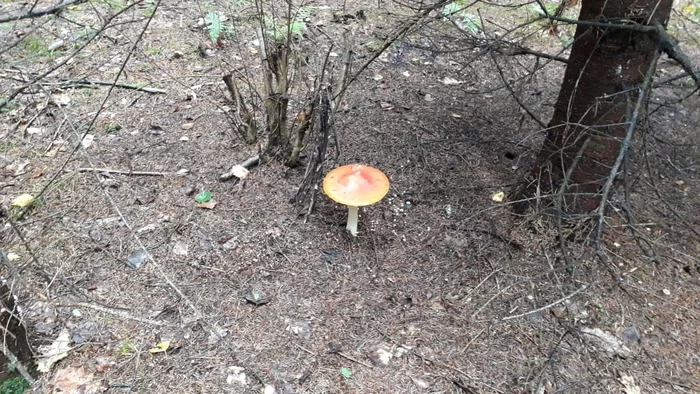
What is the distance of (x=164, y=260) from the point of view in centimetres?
268

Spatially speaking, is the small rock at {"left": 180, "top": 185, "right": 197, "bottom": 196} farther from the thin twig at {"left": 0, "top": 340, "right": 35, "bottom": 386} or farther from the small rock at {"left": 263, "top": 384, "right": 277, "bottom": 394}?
the small rock at {"left": 263, "top": 384, "right": 277, "bottom": 394}

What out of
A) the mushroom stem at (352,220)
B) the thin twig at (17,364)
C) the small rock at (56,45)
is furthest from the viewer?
the small rock at (56,45)

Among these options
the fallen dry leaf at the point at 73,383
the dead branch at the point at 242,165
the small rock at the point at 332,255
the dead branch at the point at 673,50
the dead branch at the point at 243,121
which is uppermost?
the dead branch at the point at 673,50

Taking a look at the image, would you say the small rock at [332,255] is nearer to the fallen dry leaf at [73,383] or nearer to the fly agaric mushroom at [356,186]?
the fly agaric mushroom at [356,186]

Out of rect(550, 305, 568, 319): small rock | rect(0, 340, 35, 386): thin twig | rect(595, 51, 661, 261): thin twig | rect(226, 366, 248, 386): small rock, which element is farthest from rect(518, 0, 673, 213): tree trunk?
rect(0, 340, 35, 386): thin twig

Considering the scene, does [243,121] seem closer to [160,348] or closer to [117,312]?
[117,312]

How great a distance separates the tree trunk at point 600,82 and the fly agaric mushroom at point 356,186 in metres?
0.84

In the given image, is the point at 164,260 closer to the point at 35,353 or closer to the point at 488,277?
the point at 35,353

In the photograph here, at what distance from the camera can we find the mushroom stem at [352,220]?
2793 millimetres

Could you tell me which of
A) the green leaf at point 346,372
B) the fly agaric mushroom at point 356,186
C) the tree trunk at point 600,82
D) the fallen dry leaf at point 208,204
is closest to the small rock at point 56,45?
the fallen dry leaf at point 208,204

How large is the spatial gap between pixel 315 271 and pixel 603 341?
5.09ft

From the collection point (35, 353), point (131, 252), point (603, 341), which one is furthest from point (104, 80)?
point (603, 341)

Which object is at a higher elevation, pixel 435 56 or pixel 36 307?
pixel 435 56

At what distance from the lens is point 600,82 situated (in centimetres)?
250
